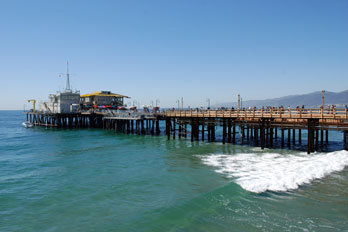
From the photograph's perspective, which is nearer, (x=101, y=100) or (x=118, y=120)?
(x=118, y=120)

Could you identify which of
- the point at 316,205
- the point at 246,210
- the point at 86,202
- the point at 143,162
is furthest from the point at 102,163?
the point at 316,205

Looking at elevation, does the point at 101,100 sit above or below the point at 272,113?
above

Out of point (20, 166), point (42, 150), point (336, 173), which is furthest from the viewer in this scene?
point (42, 150)

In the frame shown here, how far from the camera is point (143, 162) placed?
968 inches

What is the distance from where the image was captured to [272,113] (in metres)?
27.9

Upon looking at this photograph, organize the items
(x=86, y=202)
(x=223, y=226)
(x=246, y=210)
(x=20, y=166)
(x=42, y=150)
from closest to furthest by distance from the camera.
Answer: (x=223, y=226) < (x=246, y=210) < (x=86, y=202) < (x=20, y=166) < (x=42, y=150)

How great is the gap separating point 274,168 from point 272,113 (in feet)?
30.5

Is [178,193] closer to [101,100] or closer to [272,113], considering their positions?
[272,113]

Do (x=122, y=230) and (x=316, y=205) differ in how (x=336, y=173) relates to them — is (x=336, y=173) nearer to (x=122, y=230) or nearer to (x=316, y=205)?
(x=316, y=205)

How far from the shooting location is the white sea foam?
16.5m

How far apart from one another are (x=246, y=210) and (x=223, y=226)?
219cm

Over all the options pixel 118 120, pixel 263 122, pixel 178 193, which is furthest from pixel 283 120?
pixel 118 120

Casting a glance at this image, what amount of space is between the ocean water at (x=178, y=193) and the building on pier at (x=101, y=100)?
3961cm

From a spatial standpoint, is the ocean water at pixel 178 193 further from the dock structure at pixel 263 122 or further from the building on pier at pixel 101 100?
the building on pier at pixel 101 100
